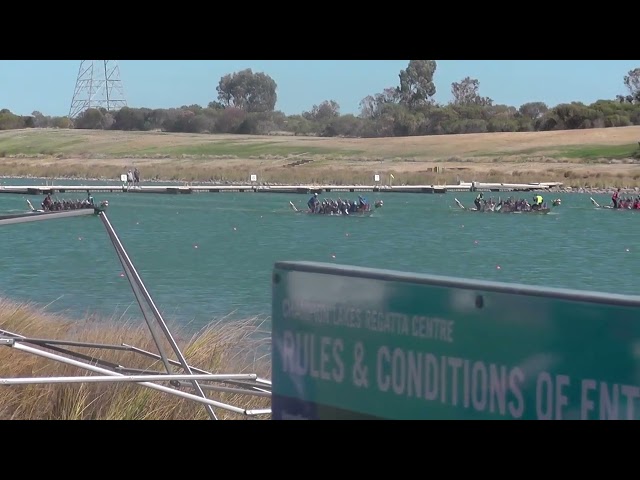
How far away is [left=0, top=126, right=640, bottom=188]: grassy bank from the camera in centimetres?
9962

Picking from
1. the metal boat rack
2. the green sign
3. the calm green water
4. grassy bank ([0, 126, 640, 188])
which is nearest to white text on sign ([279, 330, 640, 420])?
the green sign

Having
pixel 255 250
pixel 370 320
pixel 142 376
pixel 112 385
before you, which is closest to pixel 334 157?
pixel 255 250

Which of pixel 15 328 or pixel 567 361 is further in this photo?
pixel 15 328

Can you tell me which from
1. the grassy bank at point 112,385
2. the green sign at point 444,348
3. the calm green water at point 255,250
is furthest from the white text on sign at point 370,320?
the calm green water at point 255,250

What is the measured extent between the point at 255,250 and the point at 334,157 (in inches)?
2803

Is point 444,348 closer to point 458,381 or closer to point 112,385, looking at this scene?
point 458,381

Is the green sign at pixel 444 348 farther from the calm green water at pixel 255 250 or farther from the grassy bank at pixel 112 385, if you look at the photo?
the calm green water at pixel 255 250

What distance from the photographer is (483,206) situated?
69.2m

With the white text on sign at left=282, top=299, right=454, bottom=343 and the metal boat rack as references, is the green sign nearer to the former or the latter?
the white text on sign at left=282, top=299, right=454, bottom=343

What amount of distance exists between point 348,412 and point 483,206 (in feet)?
220

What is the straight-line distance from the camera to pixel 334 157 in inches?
4486

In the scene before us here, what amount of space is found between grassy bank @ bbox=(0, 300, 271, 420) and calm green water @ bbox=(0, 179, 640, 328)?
5.02 meters
